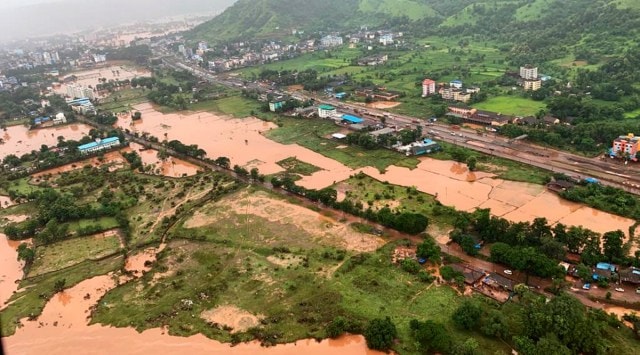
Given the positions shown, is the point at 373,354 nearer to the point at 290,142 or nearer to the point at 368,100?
the point at 290,142

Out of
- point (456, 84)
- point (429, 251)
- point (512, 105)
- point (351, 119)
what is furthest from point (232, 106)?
point (429, 251)

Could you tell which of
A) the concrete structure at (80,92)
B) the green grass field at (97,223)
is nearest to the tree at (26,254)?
the green grass field at (97,223)

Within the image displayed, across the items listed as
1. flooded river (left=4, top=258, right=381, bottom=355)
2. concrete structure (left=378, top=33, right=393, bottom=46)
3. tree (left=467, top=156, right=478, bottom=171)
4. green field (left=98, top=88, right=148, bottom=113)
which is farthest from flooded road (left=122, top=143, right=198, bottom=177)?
concrete structure (left=378, top=33, right=393, bottom=46)

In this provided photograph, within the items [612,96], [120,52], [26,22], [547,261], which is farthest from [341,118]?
[26,22]

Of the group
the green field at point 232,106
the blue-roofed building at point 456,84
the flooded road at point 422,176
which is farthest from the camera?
the green field at point 232,106

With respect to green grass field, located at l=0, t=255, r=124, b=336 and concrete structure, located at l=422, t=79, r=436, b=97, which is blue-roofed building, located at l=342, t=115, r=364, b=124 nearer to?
concrete structure, located at l=422, t=79, r=436, b=97

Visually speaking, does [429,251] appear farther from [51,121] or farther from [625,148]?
[51,121]

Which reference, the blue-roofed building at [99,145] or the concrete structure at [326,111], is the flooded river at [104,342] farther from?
the concrete structure at [326,111]
